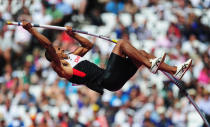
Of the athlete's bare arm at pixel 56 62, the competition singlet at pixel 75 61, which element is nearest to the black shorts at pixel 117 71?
the competition singlet at pixel 75 61

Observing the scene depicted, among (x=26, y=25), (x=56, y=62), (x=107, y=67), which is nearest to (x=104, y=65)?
(x=107, y=67)

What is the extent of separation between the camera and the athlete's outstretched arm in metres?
9.37

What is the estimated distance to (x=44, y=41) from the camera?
952cm

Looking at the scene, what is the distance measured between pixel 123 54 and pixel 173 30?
6063mm

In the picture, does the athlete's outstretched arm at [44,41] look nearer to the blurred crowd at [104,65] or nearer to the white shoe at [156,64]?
the white shoe at [156,64]

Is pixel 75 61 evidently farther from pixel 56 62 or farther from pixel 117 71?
pixel 117 71

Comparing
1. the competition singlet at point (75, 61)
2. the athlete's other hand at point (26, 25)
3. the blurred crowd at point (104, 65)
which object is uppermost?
the athlete's other hand at point (26, 25)

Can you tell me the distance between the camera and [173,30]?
15.7 meters

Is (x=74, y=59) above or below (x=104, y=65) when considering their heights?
above

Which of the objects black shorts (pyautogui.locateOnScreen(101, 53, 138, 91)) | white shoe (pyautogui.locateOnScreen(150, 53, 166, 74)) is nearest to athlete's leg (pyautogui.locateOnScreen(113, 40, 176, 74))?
white shoe (pyautogui.locateOnScreen(150, 53, 166, 74))

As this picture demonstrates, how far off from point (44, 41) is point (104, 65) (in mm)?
5547

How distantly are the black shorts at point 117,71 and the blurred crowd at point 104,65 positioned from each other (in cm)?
348

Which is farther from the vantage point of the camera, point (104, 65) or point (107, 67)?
point (104, 65)

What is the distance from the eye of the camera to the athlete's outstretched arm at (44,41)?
9368 mm
